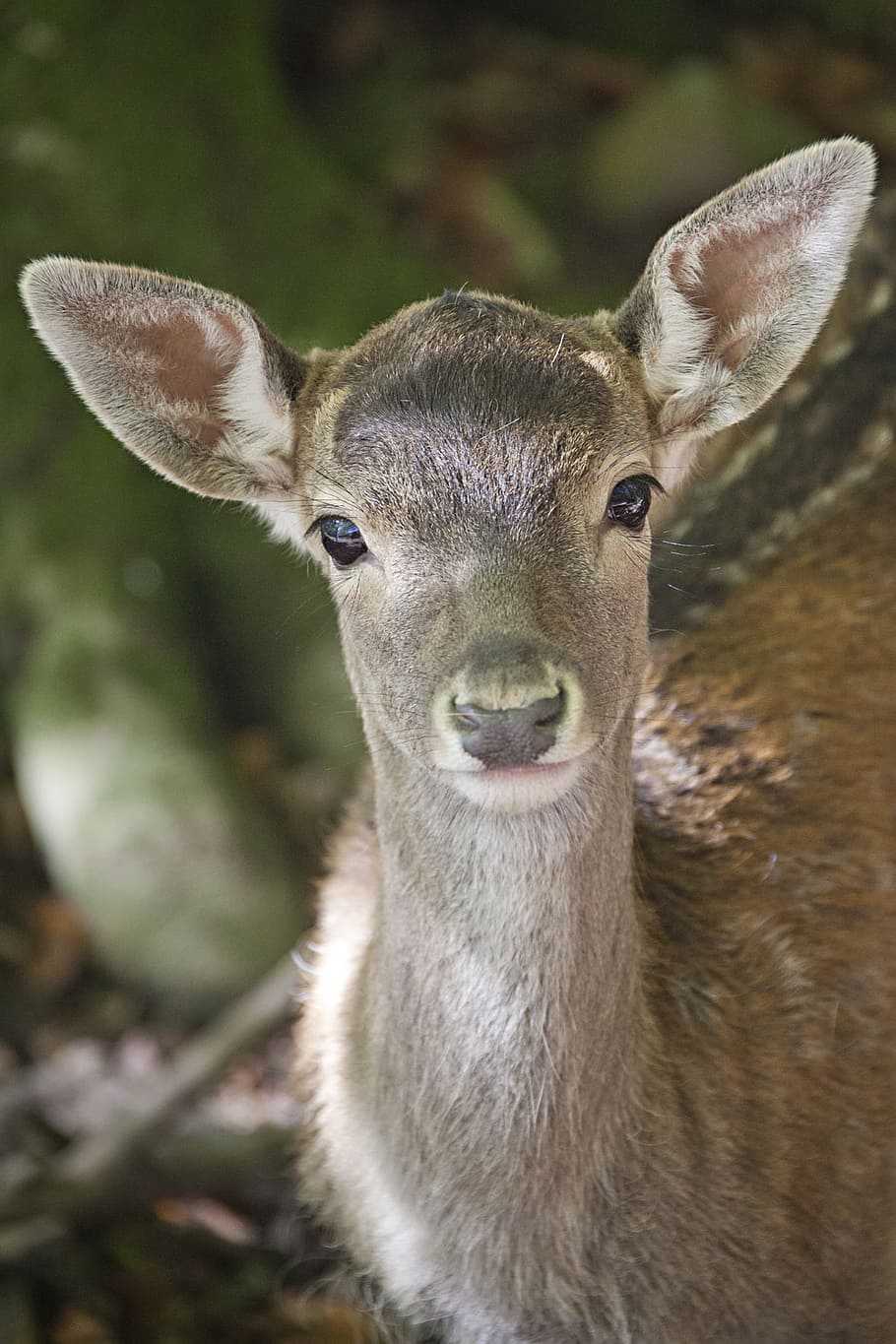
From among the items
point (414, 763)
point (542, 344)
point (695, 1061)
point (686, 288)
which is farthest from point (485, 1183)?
point (686, 288)

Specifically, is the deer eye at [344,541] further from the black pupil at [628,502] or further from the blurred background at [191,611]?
the blurred background at [191,611]

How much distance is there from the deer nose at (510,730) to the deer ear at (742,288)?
82 centimetres

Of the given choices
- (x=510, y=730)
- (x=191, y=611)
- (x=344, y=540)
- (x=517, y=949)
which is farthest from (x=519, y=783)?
(x=191, y=611)

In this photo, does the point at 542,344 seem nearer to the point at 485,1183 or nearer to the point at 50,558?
the point at 485,1183

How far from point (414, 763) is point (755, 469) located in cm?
151

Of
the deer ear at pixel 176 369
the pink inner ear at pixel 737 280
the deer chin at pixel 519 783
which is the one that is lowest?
the deer chin at pixel 519 783

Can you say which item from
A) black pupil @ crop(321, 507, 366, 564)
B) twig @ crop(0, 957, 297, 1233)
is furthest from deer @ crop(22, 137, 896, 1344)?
twig @ crop(0, 957, 297, 1233)

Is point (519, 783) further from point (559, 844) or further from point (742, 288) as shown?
point (742, 288)

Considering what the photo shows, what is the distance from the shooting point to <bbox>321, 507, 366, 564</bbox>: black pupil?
257cm

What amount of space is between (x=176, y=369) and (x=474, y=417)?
0.63 meters

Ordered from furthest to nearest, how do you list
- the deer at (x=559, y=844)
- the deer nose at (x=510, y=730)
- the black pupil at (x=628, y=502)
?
the black pupil at (x=628, y=502) < the deer at (x=559, y=844) < the deer nose at (x=510, y=730)

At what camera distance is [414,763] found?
2518mm

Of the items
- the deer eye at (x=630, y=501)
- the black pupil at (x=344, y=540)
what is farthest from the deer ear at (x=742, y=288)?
the black pupil at (x=344, y=540)

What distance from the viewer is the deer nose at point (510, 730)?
2178mm
